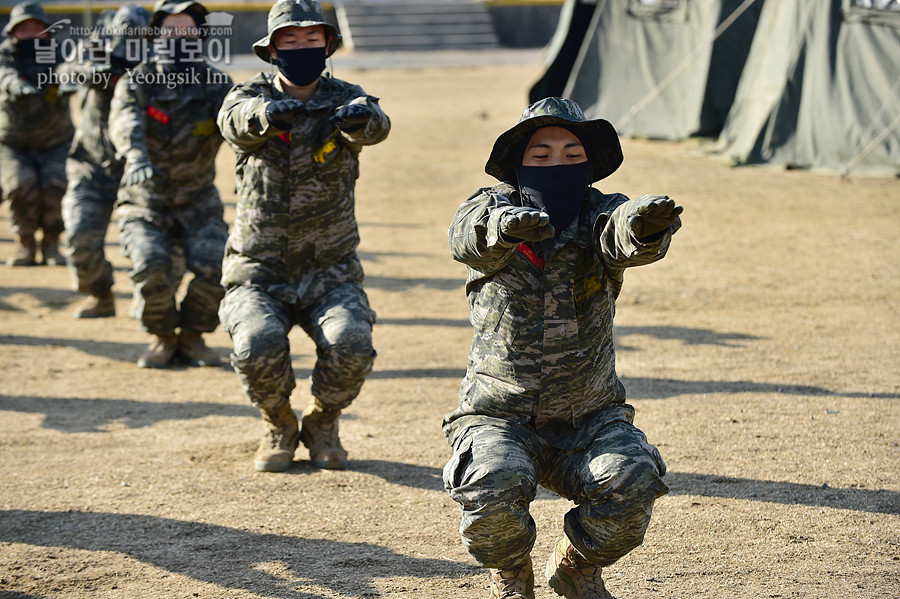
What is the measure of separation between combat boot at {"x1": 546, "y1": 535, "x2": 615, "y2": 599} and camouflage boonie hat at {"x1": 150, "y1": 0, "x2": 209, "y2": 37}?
520 cm

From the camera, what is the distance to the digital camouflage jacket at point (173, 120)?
799 cm

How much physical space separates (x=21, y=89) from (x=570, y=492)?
8.72 metres

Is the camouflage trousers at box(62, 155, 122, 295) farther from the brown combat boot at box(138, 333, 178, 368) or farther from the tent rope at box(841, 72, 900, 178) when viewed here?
the tent rope at box(841, 72, 900, 178)

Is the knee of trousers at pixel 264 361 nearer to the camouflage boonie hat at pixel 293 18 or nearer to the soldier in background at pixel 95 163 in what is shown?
the camouflage boonie hat at pixel 293 18

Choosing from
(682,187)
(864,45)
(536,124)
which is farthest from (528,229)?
(864,45)

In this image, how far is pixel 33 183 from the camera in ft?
38.2

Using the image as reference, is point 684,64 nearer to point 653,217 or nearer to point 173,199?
point 173,199

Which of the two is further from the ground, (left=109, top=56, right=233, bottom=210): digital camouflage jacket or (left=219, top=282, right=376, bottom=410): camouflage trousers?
(left=109, top=56, right=233, bottom=210): digital camouflage jacket

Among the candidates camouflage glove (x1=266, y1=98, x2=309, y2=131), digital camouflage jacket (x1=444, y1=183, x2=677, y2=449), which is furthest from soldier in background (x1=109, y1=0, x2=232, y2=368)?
digital camouflage jacket (x1=444, y1=183, x2=677, y2=449)

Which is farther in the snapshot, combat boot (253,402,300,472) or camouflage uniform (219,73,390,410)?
combat boot (253,402,300,472)

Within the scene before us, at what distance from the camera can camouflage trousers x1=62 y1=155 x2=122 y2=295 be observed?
9305 mm

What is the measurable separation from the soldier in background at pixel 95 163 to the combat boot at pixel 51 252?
2.89 m

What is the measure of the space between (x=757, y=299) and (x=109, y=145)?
557 centimetres

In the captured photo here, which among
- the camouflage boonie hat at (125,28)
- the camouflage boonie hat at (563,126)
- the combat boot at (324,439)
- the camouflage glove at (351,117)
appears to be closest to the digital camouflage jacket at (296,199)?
the camouflage glove at (351,117)
